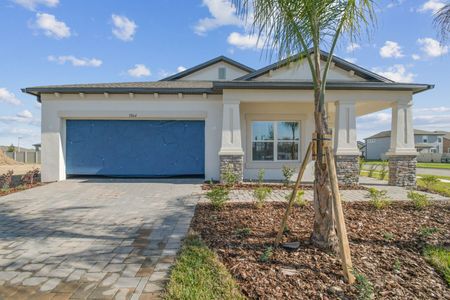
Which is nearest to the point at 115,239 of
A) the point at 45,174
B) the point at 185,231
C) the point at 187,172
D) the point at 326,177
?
the point at 185,231

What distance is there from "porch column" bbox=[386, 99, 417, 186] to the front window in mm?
3746

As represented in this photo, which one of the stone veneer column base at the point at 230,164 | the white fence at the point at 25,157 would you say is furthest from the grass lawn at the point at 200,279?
the white fence at the point at 25,157

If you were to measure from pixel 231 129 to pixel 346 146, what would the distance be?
14.5ft

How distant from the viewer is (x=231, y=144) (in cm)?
1009

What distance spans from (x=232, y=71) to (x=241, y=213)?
1254 cm

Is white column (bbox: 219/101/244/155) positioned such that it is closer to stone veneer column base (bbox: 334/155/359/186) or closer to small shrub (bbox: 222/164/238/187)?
small shrub (bbox: 222/164/238/187)

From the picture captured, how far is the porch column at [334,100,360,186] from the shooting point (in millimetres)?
10023

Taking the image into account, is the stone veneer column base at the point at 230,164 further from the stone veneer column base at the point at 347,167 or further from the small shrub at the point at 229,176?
the stone veneer column base at the point at 347,167

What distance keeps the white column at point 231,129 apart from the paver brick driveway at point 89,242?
2.78 m

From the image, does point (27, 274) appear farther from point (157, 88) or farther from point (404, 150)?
point (404, 150)

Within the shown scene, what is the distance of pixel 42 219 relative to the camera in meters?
5.46

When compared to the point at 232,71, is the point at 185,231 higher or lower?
lower

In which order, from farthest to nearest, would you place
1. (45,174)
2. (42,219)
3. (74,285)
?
(45,174), (42,219), (74,285)

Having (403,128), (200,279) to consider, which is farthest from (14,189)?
(403,128)
